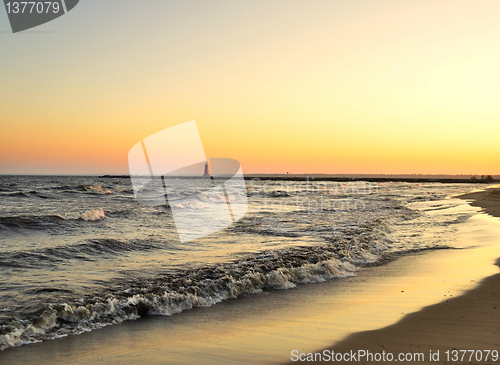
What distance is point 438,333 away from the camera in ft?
13.8

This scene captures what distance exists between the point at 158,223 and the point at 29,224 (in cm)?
489

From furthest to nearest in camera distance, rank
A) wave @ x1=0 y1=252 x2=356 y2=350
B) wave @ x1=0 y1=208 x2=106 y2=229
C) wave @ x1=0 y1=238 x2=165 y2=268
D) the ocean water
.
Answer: wave @ x1=0 y1=208 x2=106 y2=229, wave @ x1=0 y1=238 x2=165 y2=268, the ocean water, wave @ x1=0 y1=252 x2=356 y2=350

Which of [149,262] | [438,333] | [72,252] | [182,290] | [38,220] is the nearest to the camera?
[438,333]

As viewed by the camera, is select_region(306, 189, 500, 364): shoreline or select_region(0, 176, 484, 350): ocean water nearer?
select_region(306, 189, 500, 364): shoreline

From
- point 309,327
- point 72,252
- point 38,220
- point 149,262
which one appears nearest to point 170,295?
point 309,327

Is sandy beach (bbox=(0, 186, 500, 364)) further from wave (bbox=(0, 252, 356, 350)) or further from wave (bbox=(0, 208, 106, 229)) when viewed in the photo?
wave (bbox=(0, 208, 106, 229))

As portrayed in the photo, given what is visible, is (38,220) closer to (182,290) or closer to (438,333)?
(182,290)

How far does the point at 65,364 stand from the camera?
146 inches

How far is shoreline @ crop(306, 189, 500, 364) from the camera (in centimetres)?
380

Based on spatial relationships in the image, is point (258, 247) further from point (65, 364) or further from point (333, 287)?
point (65, 364)

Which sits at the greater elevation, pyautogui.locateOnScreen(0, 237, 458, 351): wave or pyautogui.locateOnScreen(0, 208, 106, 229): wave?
pyautogui.locateOnScreen(0, 208, 106, 229): wave

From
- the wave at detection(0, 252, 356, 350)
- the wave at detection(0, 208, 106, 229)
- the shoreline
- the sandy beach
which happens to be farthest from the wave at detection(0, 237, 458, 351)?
the wave at detection(0, 208, 106, 229)

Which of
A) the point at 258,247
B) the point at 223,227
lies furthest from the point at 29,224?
the point at 258,247

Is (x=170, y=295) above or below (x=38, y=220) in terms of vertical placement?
below
